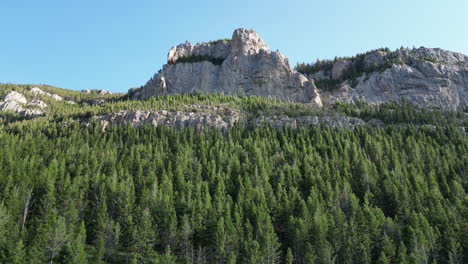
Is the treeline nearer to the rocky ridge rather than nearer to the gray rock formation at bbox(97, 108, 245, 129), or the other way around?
the rocky ridge

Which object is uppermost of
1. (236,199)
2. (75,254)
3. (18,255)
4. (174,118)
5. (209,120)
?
(174,118)

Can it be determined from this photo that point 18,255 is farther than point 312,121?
No

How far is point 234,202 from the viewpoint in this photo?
80188 mm

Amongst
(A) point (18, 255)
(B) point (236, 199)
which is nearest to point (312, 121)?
(B) point (236, 199)

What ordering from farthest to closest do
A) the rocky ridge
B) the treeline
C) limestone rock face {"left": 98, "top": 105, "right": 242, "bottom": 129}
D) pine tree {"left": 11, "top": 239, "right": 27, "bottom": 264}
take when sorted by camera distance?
1. limestone rock face {"left": 98, "top": 105, "right": 242, "bottom": 129}
2. the rocky ridge
3. the treeline
4. pine tree {"left": 11, "top": 239, "right": 27, "bottom": 264}

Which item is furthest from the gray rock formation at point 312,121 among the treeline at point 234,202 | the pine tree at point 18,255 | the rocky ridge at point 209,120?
the pine tree at point 18,255

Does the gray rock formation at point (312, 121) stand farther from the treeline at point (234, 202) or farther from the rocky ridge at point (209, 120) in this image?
the treeline at point (234, 202)

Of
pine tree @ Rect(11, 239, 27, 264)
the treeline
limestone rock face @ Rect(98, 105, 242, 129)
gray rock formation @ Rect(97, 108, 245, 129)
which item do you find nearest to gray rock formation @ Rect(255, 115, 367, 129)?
limestone rock face @ Rect(98, 105, 242, 129)

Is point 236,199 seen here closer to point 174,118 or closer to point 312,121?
point 312,121

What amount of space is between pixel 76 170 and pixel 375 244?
2786 inches

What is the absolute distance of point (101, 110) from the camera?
168 metres

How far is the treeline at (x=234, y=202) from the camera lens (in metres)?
59.2

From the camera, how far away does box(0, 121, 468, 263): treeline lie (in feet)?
194

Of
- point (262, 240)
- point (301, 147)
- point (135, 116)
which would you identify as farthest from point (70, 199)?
point (135, 116)
